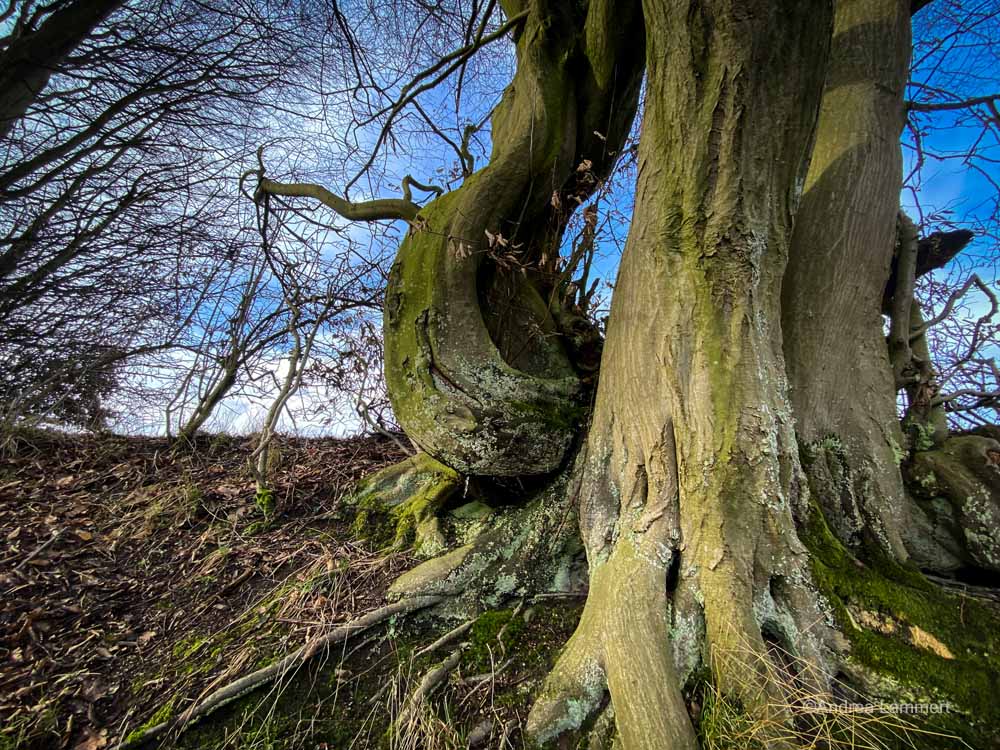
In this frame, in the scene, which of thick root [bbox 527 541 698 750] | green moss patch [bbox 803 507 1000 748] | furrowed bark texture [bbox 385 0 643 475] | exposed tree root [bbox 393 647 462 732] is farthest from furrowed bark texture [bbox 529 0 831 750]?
furrowed bark texture [bbox 385 0 643 475]

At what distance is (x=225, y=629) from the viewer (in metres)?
2.08

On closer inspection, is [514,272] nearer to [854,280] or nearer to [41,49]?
[854,280]

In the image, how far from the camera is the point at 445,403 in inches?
94.1

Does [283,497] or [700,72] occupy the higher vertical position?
[700,72]

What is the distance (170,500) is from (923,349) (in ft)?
17.0

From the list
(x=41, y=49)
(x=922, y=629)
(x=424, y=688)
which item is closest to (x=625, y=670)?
(x=424, y=688)

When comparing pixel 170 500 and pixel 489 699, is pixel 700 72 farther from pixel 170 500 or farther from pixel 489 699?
pixel 170 500

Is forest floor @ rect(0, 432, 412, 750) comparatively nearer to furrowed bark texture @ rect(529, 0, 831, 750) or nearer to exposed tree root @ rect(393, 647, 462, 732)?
exposed tree root @ rect(393, 647, 462, 732)

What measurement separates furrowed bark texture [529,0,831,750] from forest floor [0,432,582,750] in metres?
0.36

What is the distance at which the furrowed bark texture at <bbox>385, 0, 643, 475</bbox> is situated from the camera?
94.5 inches

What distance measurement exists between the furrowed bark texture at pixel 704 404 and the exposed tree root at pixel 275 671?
761 millimetres

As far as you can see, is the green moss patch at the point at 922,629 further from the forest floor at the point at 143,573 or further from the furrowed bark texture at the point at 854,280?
the forest floor at the point at 143,573

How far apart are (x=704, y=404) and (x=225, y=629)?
2.37 meters

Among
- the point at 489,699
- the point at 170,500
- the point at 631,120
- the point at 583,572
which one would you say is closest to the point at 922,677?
the point at 583,572
